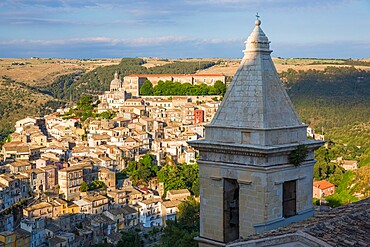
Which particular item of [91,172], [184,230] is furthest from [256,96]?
[91,172]

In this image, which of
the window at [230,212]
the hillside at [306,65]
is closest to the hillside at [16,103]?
the hillside at [306,65]

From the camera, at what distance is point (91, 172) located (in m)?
45.9

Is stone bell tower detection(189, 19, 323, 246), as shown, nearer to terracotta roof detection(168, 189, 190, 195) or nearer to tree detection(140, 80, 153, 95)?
terracotta roof detection(168, 189, 190, 195)

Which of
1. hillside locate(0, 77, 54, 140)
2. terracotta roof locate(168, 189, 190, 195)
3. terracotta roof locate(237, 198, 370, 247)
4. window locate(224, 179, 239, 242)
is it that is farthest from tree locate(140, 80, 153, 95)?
terracotta roof locate(237, 198, 370, 247)

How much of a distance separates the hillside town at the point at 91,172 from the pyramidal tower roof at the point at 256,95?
26.7 meters

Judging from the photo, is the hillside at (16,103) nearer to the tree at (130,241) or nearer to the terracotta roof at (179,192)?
the terracotta roof at (179,192)

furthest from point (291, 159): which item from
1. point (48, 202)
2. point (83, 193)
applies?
point (83, 193)

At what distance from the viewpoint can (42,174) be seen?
144ft

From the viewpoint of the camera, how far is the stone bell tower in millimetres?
5945

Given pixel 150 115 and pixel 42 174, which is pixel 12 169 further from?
pixel 150 115

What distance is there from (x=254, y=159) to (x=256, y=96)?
0.61 metres

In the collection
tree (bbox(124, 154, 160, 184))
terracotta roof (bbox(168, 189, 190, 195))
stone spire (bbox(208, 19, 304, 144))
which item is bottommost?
terracotta roof (bbox(168, 189, 190, 195))

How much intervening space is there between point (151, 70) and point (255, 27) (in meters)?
106

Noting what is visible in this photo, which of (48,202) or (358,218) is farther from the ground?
(358,218)
